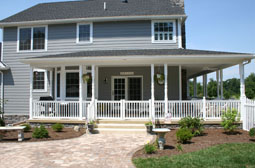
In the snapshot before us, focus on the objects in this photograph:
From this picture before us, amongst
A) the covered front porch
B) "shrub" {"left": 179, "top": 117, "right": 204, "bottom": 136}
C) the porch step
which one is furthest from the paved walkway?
the covered front porch

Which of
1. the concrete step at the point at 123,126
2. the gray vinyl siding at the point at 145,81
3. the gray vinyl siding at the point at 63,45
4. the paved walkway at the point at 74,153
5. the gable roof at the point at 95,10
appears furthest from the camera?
the gable roof at the point at 95,10

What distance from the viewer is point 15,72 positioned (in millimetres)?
14102

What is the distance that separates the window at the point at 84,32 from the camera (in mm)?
13695

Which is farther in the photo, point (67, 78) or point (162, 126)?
point (67, 78)

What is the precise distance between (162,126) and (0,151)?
20.9ft

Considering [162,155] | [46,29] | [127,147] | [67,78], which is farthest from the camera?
[46,29]

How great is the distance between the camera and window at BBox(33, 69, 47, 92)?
13836 millimetres

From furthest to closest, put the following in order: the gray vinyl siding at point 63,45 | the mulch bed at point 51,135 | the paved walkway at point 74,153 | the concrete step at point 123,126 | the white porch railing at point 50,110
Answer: the gray vinyl siding at point 63,45, the white porch railing at point 50,110, the concrete step at point 123,126, the mulch bed at point 51,135, the paved walkway at point 74,153

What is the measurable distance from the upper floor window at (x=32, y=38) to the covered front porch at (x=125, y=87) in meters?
1.85

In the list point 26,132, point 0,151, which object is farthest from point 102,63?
point 0,151

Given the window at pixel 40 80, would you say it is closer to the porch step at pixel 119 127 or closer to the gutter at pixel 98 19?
the gutter at pixel 98 19

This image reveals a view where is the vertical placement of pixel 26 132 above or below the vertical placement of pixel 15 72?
below

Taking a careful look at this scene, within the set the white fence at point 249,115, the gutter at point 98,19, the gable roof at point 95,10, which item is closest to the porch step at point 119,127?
the white fence at point 249,115

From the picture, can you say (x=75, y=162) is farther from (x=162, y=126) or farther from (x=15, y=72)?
(x=15, y=72)
